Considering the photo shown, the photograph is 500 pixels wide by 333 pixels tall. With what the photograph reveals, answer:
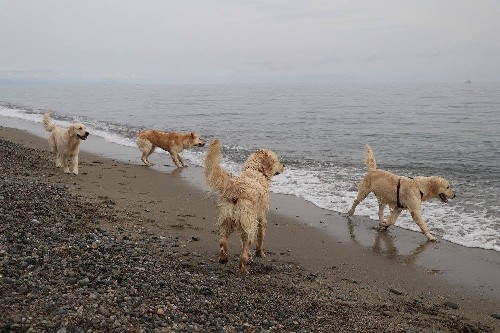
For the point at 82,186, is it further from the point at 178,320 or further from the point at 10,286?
the point at 178,320

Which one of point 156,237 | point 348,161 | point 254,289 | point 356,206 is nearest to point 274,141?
point 348,161

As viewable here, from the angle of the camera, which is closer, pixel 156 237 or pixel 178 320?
pixel 178 320

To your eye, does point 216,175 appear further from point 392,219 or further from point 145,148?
point 145,148

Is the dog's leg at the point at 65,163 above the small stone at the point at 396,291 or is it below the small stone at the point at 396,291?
above

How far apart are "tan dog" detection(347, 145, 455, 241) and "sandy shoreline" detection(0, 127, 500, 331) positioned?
17.8 inches

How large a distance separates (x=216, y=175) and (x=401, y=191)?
4928 mm

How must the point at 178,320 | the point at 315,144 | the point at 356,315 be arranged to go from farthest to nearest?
the point at 315,144
the point at 356,315
the point at 178,320

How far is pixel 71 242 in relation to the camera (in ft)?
18.8

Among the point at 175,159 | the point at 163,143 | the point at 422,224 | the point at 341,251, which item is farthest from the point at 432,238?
the point at 163,143

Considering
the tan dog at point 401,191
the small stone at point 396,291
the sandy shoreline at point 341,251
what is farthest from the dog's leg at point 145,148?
the small stone at point 396,291

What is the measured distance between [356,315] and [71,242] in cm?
401

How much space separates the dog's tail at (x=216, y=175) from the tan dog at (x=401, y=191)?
4468 mm

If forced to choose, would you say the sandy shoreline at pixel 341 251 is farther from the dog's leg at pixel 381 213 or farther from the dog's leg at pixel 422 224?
the dog's leg at pixel 381 213

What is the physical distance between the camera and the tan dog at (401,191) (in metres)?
8.77
